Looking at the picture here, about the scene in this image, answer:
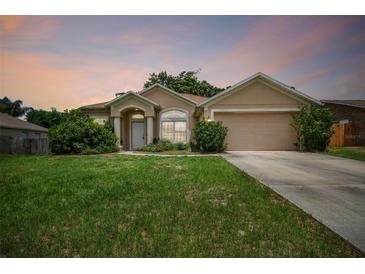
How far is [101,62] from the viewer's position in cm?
995

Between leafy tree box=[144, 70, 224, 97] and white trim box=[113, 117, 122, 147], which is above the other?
leafy tree box=[144, 70, 224, 97]

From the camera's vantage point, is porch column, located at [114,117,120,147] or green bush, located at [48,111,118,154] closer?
green bush, located at [48,111,118,154]

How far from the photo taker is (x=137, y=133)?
669 inches

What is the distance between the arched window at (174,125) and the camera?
1627cm

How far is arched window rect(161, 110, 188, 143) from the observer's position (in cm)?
1627

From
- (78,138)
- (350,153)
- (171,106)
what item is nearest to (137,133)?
(171,106)

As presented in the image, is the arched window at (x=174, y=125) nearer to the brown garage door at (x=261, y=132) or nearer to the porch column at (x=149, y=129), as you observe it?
the porch column at (x=149, y=129)

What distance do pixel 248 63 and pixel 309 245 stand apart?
1097 centimetres

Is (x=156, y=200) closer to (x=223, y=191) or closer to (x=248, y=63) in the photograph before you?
(x=223, y=191)

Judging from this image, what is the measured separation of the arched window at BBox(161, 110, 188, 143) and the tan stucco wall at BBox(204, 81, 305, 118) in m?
2.80

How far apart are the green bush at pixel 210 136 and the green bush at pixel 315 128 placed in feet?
14.7

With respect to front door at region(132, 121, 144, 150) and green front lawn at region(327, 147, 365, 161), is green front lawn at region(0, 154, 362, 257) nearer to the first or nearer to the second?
green front lawn at region(327, 147, 365, 161)

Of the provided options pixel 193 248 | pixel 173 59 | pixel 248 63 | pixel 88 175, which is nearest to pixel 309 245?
pixel 193 248

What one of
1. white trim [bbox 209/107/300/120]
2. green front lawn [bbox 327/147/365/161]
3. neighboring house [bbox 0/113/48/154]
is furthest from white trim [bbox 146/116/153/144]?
green front lawn [bbox 327/147/365/161]
